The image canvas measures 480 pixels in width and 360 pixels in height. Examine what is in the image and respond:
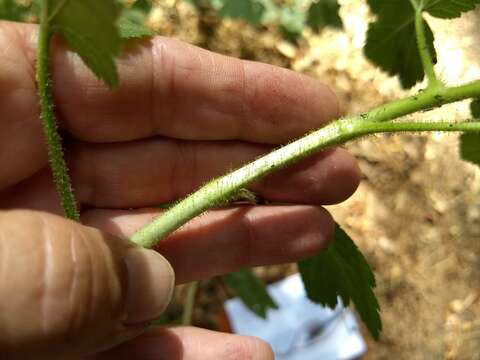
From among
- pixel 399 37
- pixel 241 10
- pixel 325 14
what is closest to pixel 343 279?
pixel 399 37

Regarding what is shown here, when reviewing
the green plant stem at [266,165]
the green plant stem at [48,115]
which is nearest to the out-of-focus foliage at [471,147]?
the green plant stem at [266,165]

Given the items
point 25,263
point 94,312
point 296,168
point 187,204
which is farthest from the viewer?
point 296,168

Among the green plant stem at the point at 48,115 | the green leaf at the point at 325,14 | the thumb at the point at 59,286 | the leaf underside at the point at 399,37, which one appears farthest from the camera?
Result: the green leaf at the point at 325,14

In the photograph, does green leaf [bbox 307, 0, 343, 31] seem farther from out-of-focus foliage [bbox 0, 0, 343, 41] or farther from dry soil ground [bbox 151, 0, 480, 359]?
dry soil ground [bbox 151, 0, 480, 359]

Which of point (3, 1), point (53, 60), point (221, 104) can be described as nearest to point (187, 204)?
point (221, 104)

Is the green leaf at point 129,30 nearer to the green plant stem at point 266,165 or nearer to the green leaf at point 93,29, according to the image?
the green leaf at point 93,29

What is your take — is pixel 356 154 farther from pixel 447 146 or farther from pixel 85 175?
pixel 85 175
